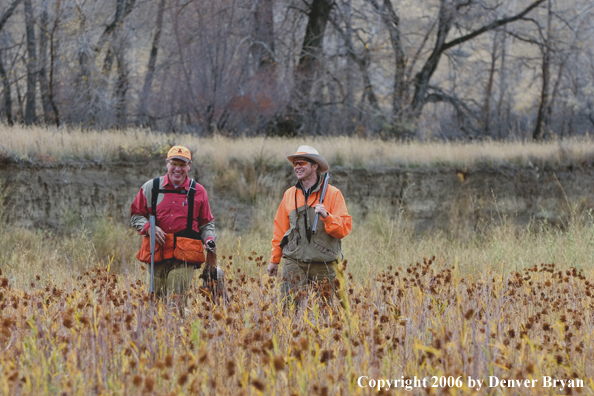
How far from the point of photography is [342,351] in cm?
284

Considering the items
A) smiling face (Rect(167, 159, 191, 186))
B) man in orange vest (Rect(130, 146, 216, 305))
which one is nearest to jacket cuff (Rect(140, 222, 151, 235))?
man in orange vest (Rect(130, 146, 216, 305))

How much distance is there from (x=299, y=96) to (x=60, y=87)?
717cm

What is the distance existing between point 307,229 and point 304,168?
20.3 inches

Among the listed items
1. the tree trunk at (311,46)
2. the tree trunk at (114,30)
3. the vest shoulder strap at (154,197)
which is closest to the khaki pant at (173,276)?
the vest shoulder strap at (154,197)

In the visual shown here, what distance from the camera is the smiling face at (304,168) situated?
4.74 metres

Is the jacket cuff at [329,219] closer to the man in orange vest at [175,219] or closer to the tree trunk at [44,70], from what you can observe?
the man in orange vest at [175,219]

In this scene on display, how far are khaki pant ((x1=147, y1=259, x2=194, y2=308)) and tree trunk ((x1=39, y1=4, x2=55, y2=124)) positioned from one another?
12.5 metres

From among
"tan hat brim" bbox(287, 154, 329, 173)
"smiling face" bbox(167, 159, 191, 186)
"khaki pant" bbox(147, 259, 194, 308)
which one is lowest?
"khaki pant" bbox(147, 259, 194, 308)

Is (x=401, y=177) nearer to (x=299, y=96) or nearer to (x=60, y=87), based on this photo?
(x=299, y=96)

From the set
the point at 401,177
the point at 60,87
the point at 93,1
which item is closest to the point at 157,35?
the point at 93,1

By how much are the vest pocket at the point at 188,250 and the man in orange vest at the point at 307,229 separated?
2.04 feet

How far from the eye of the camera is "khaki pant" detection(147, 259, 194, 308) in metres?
4.75

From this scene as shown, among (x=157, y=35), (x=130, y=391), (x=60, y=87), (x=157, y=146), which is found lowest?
(x=130, y=391)

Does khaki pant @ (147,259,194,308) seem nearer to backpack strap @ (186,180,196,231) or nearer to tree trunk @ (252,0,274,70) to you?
backpack strap @ (186,180,196,231)
